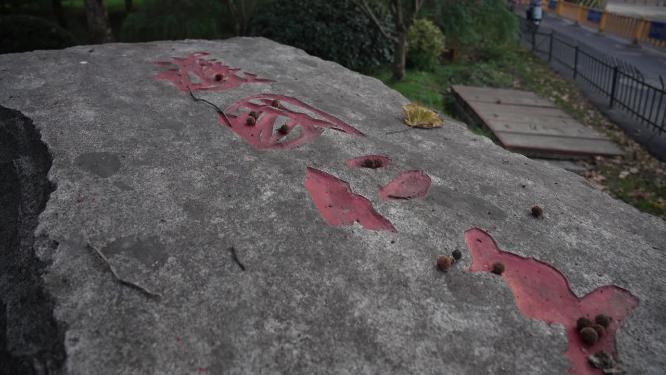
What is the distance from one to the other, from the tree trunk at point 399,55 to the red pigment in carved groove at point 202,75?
3519mm

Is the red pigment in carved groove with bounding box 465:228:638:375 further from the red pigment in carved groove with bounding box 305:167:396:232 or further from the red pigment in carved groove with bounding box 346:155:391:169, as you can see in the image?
the red pigment in carved groove with bounding box 346:155:391:169

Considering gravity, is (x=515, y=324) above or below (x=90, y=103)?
below

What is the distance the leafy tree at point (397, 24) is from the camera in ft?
21.3

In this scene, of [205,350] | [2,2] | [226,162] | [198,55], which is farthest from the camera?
[2,2]

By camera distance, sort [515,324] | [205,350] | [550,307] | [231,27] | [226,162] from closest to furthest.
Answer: [205,350], [515,324], [550,307], [226,162], [231,27]

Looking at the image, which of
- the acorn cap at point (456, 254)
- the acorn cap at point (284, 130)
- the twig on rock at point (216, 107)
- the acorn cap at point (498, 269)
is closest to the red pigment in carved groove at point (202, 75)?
the twig on rock at point (216, 107)

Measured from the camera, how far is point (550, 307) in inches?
72.3

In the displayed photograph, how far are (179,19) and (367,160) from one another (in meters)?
5.92

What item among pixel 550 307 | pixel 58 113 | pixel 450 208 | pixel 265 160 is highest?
pixel 58 113

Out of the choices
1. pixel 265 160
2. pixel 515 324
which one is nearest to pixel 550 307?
pixel 515 324

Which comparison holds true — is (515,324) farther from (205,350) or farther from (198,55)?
(198,55)

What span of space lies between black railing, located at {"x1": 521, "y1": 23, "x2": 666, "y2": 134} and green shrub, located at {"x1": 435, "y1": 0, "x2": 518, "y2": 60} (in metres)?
1.06

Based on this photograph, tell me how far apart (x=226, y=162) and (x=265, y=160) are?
20 centimetres

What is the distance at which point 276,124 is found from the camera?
291 cm
